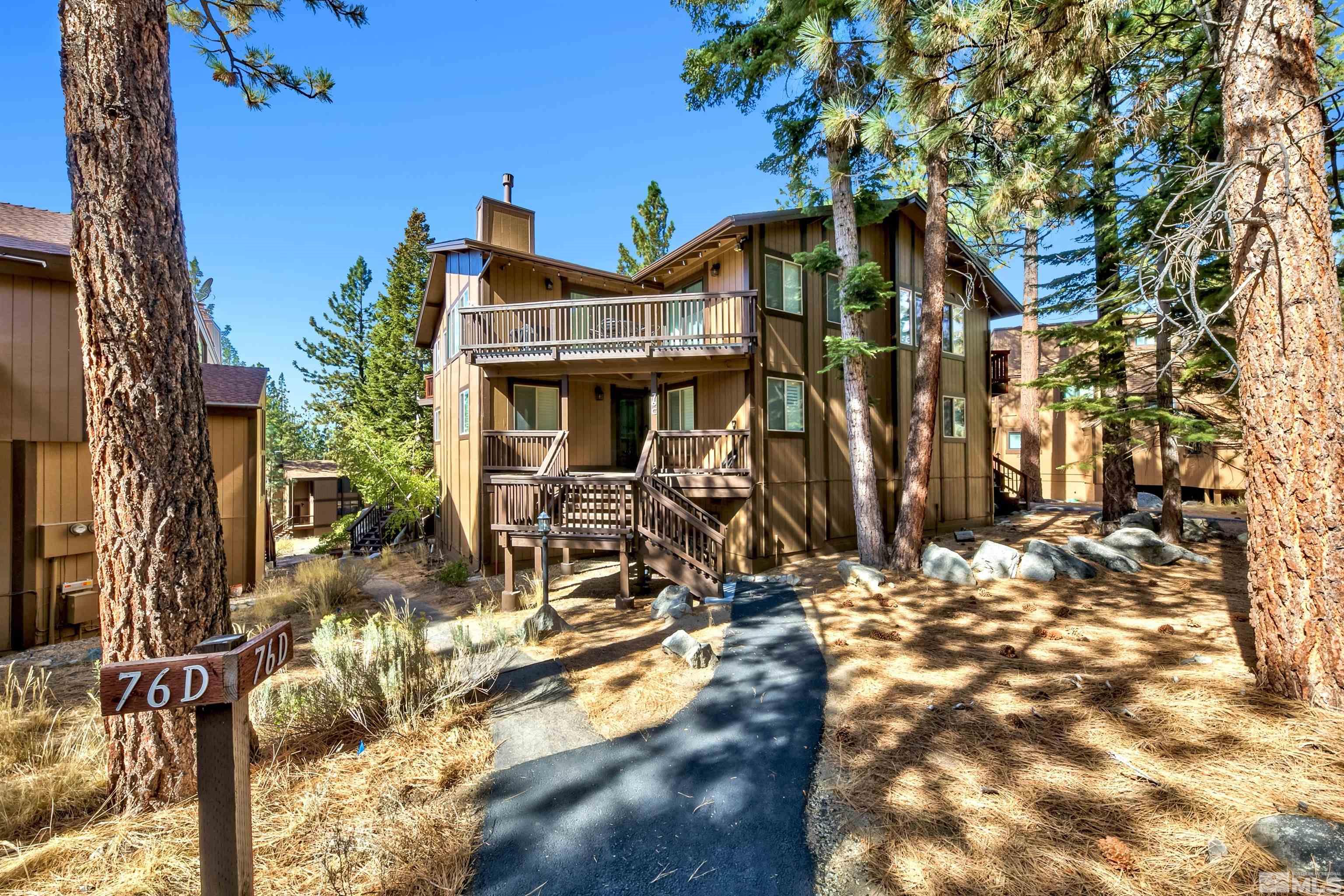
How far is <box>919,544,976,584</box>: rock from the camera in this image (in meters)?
8.42

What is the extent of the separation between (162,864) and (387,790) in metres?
1.06

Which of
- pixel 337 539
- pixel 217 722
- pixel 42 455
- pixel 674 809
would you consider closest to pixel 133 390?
pixel 217 722

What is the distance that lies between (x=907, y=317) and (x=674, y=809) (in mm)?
13108

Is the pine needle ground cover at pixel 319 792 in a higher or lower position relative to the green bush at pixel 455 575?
higher

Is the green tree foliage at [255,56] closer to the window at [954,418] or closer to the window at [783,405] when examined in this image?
the window at [783,405]

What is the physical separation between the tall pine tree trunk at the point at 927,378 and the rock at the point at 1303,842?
645 centimetres

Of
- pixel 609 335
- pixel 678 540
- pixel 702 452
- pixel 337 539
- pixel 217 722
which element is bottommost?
pixel 337 539

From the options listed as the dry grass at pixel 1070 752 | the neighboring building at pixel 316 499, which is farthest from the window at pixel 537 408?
the neighboring building at pixel 316 499

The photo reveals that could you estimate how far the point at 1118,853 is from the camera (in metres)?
2.63

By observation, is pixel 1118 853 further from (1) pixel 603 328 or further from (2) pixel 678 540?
(1) pixel 603 328

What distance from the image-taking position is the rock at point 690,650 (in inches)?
218

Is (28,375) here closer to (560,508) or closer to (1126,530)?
(560,508)

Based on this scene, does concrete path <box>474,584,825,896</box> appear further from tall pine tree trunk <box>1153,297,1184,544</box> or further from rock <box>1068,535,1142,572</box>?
tall pine tree trunk <box>1153,297,1184,544</box>

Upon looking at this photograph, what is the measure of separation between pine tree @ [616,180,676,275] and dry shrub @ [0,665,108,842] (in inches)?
951
